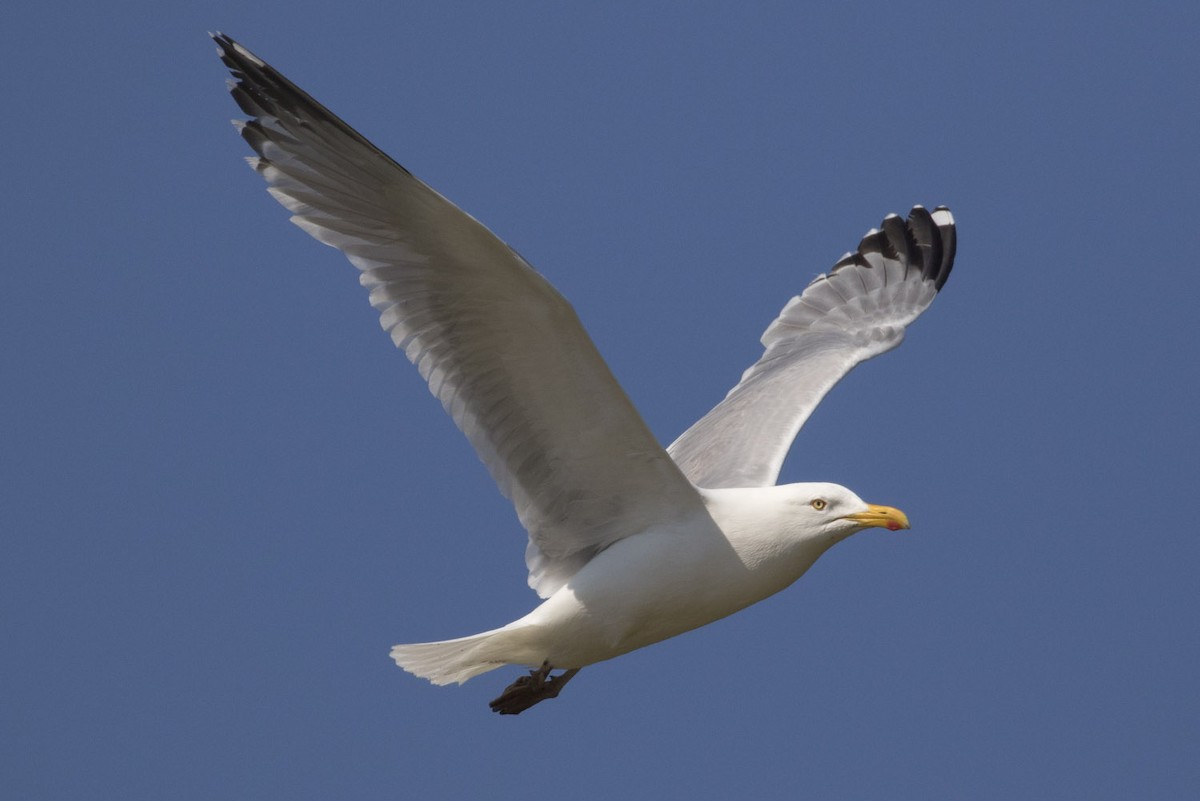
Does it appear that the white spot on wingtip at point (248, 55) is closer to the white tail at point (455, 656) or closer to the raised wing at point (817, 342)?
the white tail at point (455, 656)

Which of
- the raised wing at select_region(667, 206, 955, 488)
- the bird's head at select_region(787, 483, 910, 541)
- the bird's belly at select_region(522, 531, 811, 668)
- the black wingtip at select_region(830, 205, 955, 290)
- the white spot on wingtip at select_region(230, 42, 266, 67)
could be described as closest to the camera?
the white spot on wingtip at select_region(230, 42, 266, 67)

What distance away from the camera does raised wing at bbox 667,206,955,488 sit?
8727mm

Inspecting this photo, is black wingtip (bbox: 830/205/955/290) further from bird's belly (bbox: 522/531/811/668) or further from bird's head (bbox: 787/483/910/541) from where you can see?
bird's belly (bbox: 522/531/811/668)

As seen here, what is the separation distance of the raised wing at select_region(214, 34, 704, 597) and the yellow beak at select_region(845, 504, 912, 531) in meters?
0.64

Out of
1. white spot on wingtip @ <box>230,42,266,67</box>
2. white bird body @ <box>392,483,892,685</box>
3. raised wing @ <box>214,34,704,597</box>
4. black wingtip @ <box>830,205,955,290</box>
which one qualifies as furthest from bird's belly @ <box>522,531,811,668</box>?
black wingtip @ <box>830,205,955,290</box>

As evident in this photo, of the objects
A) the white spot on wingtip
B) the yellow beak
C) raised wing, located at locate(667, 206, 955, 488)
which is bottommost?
the yellow beak

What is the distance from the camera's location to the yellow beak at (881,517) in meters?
7.44

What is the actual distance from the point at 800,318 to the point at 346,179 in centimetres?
411

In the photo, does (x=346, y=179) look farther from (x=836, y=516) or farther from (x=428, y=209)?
(x=836, y=516)

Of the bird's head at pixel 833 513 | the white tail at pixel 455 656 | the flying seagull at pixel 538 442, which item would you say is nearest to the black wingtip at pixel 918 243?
the flying seagull at pixel 538 442

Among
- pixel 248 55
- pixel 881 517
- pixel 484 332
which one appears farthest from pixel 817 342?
pixel 248 55

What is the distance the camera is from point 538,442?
7.36 m

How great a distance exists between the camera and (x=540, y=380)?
7.11m

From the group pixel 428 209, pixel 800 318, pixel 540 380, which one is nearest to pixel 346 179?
pixel 428 209
